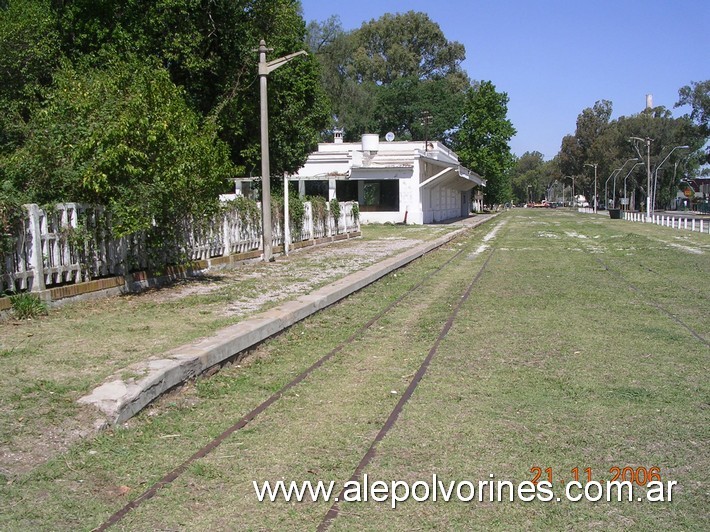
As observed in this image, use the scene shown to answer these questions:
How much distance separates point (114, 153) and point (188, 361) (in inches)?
199

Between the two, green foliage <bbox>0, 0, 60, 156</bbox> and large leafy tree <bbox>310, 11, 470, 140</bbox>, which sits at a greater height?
large leafy tree <bbox>310, 11, 470, 140</bbox>

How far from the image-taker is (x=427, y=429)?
5.57 m

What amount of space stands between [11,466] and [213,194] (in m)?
9.13

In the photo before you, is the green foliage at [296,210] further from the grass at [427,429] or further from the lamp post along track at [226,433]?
the grass at [427,429]

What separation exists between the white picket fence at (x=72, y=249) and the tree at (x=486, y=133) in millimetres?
63027

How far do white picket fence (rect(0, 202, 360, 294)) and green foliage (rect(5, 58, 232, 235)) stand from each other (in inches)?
18.6

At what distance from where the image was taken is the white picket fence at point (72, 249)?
9.55 m

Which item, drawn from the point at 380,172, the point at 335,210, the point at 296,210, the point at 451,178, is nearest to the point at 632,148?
the point at 451,178

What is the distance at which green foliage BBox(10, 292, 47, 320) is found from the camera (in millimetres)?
9164

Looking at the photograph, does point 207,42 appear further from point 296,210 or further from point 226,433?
point 226,433

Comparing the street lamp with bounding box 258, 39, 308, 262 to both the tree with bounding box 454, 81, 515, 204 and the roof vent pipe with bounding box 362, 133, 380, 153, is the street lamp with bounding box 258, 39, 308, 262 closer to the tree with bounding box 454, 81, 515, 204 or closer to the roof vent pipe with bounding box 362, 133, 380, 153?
the roof vent pipe with bounding box 362, 133, 380, 153

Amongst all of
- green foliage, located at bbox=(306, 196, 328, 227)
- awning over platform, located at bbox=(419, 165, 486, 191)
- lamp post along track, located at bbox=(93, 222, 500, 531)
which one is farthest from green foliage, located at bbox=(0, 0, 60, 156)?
awning over platform, located at bbox=(419, 165, 486, 191)

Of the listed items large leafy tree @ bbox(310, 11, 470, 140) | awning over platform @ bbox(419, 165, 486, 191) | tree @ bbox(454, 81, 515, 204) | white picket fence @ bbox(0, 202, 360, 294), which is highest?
large leafy tree @ bbox(310, 11, 470, 140)

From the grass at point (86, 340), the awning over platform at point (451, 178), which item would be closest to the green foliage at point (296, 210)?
the grass at point (86, 340)
